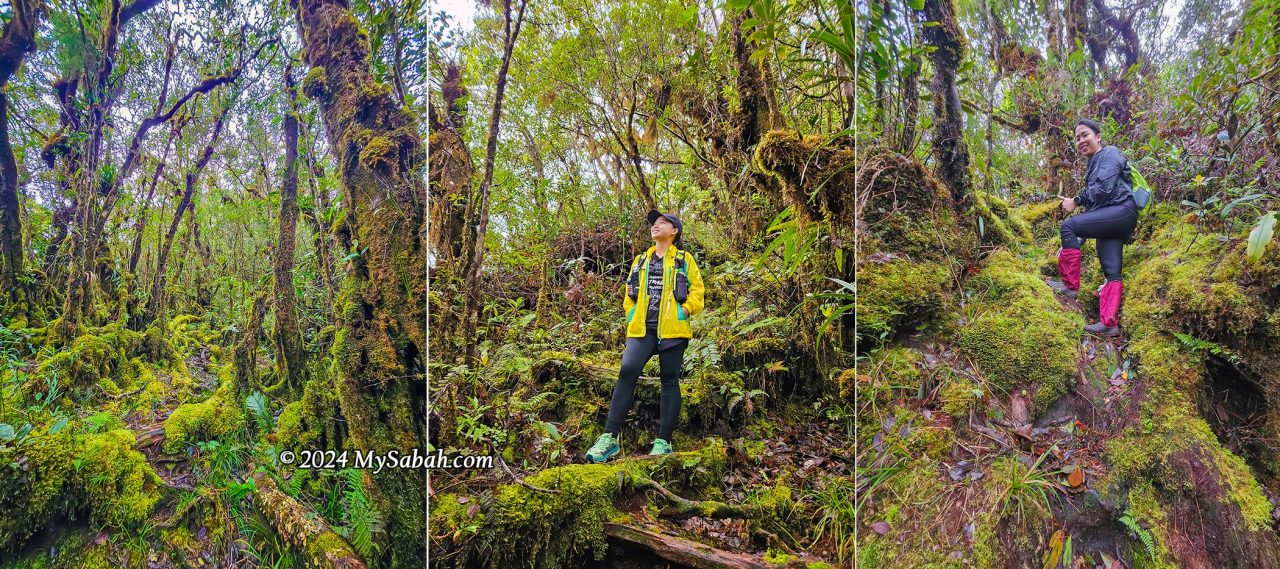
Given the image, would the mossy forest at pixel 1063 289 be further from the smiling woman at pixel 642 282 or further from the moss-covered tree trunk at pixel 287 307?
the moss-covered tree trunk at pixel 287 307

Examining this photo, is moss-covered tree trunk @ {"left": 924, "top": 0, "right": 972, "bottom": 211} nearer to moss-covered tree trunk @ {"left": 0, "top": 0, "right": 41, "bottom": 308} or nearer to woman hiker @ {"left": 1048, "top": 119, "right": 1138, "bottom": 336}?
woman hiker @ {"left": 1048, "top": 119, "right": 1138, "bottom": 336}

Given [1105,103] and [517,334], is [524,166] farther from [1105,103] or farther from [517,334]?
[1105,103]

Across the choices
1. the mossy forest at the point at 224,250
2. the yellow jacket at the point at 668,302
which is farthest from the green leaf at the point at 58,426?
the yellow jacket at the point at 668,302

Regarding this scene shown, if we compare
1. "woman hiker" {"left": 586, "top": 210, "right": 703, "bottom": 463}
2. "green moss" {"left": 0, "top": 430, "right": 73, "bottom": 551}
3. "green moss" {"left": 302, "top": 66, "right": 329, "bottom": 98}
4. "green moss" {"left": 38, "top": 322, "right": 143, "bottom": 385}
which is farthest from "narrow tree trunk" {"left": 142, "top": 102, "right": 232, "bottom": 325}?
"woman hiker" {"left": 586, "top": 210, "right": 703, "bottom": 463}

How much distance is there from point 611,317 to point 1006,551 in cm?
207

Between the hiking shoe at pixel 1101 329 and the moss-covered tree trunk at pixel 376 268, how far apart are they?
2.84m

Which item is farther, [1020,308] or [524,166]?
[524,166]

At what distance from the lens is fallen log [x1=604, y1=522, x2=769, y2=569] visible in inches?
86.1

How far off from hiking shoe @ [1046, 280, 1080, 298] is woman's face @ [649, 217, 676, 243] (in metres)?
1.69

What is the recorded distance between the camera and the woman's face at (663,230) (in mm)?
2645

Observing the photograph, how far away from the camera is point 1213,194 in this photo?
1.77 meters

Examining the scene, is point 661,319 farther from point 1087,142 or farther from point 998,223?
point 1087,142

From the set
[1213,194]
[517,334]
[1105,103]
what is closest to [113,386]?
[517,334]

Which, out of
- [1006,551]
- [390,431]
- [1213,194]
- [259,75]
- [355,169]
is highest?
[259,75]
